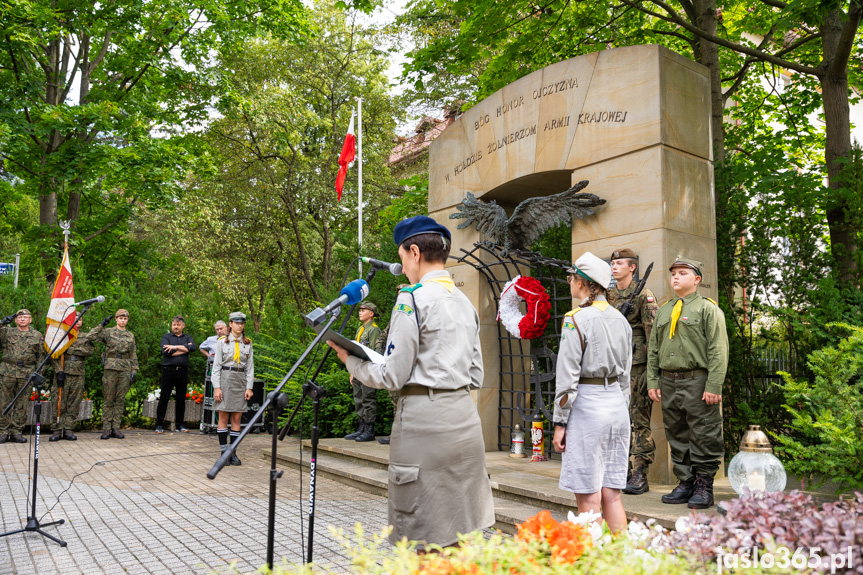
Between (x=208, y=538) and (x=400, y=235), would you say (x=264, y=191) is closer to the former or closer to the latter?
(x=208, y=538)

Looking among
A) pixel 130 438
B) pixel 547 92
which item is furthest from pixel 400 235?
pixel 130 438

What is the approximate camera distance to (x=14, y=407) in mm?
11156

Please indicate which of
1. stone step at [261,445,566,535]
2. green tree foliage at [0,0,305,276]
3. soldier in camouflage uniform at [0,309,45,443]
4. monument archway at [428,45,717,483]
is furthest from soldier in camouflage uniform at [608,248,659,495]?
green tree foliage at [0,0,305,276]

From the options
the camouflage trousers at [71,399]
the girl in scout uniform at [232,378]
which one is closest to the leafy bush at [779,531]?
the girl in scout uniform at [232,378]

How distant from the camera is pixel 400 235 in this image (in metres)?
3.21

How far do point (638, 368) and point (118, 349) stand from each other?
1011 cm

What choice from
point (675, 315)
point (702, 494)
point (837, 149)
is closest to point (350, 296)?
point (675, 315)

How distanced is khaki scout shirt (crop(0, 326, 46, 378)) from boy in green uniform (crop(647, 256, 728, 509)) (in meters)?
10.7

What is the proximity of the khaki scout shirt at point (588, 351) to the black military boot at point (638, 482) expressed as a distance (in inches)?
70.6

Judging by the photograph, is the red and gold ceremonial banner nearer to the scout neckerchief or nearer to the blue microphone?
the scout neckerchief

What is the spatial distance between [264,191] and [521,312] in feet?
55.6

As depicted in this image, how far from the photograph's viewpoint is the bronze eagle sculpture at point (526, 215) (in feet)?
23.6

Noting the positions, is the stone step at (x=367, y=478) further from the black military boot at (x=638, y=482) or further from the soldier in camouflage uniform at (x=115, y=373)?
the soldier in camouflage uniform at (x=115, y=373)

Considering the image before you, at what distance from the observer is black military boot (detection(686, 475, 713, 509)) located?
502 cm
